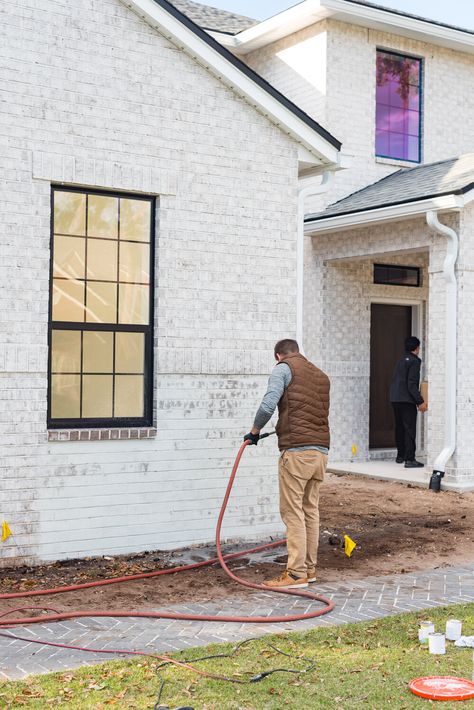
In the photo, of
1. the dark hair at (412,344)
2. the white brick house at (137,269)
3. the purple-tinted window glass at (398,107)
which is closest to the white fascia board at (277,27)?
the purple-tinted window glass at (398,107)

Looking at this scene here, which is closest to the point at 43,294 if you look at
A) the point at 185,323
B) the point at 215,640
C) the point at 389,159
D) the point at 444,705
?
the point at 185,323

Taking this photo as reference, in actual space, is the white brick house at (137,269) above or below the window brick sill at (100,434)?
above

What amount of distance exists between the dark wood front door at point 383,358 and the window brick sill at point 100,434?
744 cm

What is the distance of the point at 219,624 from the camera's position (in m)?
6.42

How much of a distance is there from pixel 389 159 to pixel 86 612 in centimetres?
1105

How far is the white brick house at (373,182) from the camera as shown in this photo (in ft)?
41.2

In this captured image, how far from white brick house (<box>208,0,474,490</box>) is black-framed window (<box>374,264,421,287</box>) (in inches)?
4.3

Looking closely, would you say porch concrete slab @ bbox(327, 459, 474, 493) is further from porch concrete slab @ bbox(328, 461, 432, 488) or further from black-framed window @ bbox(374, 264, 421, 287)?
black-framed window @ bbox(374, 264, 421, 287)

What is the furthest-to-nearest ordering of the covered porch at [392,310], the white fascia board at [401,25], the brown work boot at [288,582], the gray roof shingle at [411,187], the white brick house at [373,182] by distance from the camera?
the white fascia board at [401,25] → the white brick house at [373,182] → the gray roof shingle at [411,187] → the covered porch at [392,310] → the brown work boot at [288,582]

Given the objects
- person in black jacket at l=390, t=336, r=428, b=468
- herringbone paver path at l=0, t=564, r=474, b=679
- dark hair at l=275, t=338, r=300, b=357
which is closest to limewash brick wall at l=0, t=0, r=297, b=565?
dark hair at l=275, t=338, r=300, b=357

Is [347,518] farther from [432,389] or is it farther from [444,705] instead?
[444,705]

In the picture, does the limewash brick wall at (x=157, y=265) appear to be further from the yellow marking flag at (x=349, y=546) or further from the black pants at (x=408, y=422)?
the black pants at (x=408, y=422)

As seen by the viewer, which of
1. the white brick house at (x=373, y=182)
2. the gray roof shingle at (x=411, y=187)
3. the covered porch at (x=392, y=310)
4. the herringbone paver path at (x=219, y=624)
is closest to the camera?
the herringbone paver path at (x=219, y=624)

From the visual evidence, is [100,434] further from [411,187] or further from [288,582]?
[411,187]
